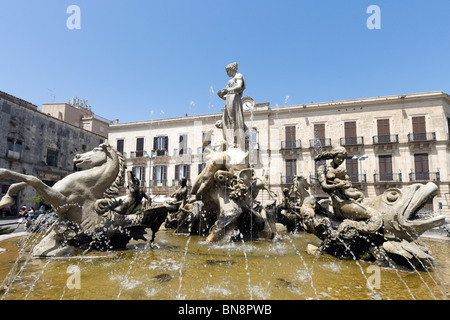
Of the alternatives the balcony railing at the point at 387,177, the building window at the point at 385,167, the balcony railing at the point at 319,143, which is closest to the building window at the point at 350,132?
the balcony railing at the point at 319,143

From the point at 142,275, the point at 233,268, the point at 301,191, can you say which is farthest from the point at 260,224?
the point at 142,275

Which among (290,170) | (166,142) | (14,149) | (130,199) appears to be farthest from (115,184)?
(166,142)

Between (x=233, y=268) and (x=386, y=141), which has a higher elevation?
(x=386, y=141)

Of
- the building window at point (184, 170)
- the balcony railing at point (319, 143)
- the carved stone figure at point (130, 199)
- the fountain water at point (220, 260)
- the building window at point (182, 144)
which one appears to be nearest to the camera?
the fountain water at point (220, 260)

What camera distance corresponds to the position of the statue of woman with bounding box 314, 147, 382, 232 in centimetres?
437

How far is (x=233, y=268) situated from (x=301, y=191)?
3.55 meters

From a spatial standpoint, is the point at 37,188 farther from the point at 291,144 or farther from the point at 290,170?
the point at 291,144

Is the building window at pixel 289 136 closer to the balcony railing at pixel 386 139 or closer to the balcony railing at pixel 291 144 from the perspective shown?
the balcony railing at pixel 291 144

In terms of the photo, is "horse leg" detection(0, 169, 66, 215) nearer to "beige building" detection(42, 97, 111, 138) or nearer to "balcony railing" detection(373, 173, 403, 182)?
"balcony railing" detection(373, 173, 403, 182)

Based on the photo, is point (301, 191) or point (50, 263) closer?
point (50, 263)

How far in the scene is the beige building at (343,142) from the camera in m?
25.4

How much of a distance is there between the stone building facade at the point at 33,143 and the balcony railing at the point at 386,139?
111 ft
